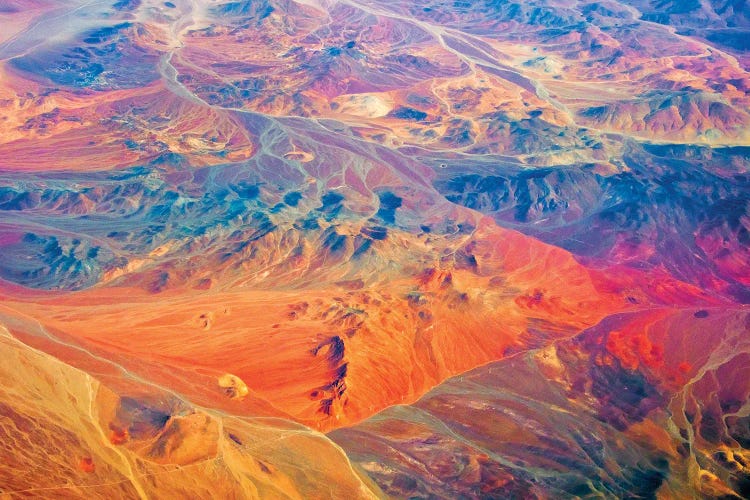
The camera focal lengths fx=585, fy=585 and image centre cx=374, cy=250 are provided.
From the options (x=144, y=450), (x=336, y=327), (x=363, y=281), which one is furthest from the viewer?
(x=363, y=281)

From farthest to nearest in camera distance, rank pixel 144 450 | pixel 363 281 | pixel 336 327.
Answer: pixel 363 281, pixel 336 327, pixel 144 450

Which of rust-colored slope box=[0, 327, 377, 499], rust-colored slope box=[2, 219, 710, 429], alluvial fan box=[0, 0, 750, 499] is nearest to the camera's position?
rust-colored slope box=[0, 327, 377, 499]

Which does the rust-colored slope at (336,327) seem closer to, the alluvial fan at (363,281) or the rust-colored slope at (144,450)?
the alluvial fan at (363,281)

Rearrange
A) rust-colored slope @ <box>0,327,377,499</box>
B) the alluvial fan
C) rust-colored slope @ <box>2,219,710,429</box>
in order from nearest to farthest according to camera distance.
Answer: rust-colored slope @ <box>0,327,377,499</box>
the alluvial fan
rust-colored slope @ <box>2,219,710,429</box>

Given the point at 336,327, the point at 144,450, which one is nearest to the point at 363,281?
the point at 336,327

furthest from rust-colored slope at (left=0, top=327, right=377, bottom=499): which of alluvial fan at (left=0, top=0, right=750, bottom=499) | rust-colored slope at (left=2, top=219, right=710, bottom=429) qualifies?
rust-colored slope at (left=2, top=219, right=710, bottom=429)

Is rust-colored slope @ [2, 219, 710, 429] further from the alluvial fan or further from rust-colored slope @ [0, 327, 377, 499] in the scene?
rust-colored slope @ [0, 327, 377, 499]

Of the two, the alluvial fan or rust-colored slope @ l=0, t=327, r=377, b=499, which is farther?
the alluvial fan

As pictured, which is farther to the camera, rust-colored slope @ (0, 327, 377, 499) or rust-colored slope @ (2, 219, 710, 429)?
rust-colored slope @ (2, 219, 710, 429)

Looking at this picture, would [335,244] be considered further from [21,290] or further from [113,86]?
[113,86]

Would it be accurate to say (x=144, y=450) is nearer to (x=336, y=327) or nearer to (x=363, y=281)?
(x=336, y=327)

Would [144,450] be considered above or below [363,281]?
below
